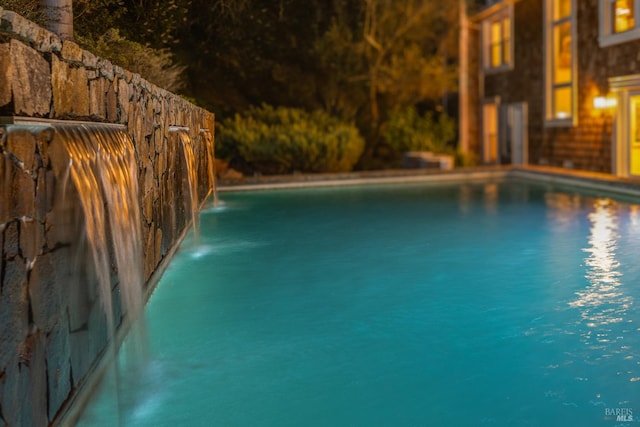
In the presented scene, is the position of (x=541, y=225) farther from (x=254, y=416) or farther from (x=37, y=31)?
(x=37, y=31)

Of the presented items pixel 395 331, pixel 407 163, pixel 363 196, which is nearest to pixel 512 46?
pixel 407 163

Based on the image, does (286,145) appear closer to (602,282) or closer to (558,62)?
(558,62)

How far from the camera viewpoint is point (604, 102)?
17594mm

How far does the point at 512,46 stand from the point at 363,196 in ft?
31.0

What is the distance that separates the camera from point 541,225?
11.1 metres

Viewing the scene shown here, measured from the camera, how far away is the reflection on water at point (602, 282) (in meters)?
5.88

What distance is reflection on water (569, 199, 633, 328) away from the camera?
5879 millimetres

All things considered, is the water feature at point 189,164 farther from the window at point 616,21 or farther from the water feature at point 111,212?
the window at point 616,21

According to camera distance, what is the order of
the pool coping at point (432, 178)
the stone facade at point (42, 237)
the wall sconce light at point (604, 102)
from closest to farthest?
the stone facade at point (42, 237) → the pool coping at point (432, 178) → the wall sconce light at point (604, 102)

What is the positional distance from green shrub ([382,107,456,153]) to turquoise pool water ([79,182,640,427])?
41.0 ft

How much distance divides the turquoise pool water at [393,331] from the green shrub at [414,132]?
12506 mm

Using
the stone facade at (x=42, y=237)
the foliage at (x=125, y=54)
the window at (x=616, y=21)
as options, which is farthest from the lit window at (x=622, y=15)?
the stone facade at (x=42, y=237)

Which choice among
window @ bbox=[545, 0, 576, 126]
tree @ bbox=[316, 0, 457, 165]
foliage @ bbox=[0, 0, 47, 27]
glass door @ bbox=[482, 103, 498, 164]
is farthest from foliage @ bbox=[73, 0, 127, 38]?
glass door @ bbox=[482, 103, 498, 164]

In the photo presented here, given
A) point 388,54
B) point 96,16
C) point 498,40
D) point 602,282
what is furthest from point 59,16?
point 498,40
